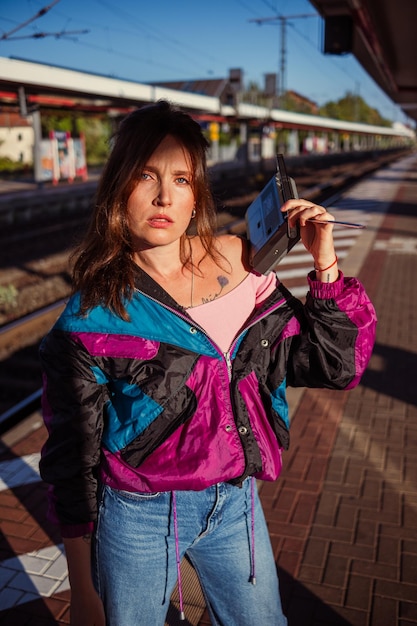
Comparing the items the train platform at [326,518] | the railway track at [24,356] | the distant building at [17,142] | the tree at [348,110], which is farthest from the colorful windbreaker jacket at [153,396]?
the tree at [348,110]

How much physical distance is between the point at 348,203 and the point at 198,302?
64.0ft

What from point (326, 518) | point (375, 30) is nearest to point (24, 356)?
point (326, 518)

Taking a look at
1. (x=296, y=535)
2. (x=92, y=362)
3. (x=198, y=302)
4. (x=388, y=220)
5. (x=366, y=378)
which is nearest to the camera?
(x=92, y=362)

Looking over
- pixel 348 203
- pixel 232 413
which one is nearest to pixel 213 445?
pixel 232 413

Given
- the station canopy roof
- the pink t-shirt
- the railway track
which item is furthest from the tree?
the pink t-shirt

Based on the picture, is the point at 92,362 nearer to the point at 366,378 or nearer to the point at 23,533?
the point at 23,533

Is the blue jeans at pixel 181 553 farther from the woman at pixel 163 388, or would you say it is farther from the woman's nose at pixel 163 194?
the woman's nose at pixel 163 194

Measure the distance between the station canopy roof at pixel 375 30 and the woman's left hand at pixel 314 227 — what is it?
6.98 meters

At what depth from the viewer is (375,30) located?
10961mm

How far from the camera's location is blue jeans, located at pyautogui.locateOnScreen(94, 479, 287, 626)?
159 centimetres

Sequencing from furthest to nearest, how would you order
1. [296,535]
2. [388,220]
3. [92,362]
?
[388,220], [296,535], [92,362]

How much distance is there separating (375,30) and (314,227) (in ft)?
36.0

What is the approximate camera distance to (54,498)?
1.62 metres

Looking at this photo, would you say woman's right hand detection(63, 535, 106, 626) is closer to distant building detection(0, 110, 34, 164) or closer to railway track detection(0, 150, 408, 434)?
railway track detection(0, 150, 408, 434)
